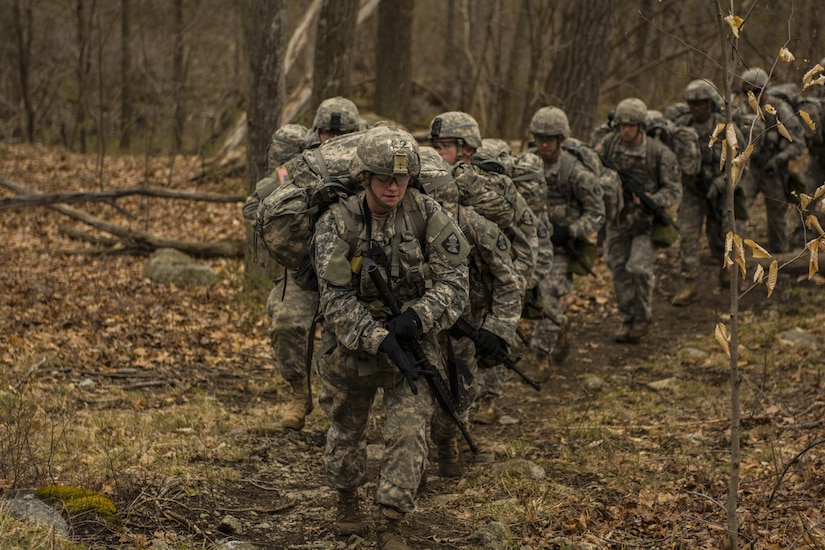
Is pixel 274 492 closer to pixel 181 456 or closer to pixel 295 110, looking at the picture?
pixel 181 456

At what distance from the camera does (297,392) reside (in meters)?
7.27

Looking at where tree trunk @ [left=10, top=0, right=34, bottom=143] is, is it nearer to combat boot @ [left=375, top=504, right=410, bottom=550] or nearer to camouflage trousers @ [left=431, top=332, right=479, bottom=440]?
camouflage trousers @ [left=431, top=332, right=479, bottom=440]

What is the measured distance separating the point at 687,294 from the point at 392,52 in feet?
20.5

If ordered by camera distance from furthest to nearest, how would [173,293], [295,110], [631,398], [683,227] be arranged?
[295,110] < [683,227] < [173,293] < [631,398]

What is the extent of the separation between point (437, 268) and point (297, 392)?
2688 mm

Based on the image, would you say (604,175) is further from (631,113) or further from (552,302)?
(552,302)

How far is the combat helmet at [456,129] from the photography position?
647 centimetres

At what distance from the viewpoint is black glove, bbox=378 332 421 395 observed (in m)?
4.71

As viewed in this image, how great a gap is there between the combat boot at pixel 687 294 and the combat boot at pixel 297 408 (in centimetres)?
558

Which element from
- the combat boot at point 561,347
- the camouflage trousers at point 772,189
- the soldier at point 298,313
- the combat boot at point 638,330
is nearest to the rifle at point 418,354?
the soldier at point 298,313

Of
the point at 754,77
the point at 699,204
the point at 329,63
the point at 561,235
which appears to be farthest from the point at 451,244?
the point at 699,204

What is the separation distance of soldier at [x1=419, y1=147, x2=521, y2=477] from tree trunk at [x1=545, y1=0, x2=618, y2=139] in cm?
667

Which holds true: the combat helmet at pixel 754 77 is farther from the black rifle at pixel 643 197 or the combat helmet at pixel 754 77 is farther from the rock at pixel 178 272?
the rock at pixel 178 272

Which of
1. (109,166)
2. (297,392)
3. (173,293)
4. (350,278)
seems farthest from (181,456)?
(109,166)
